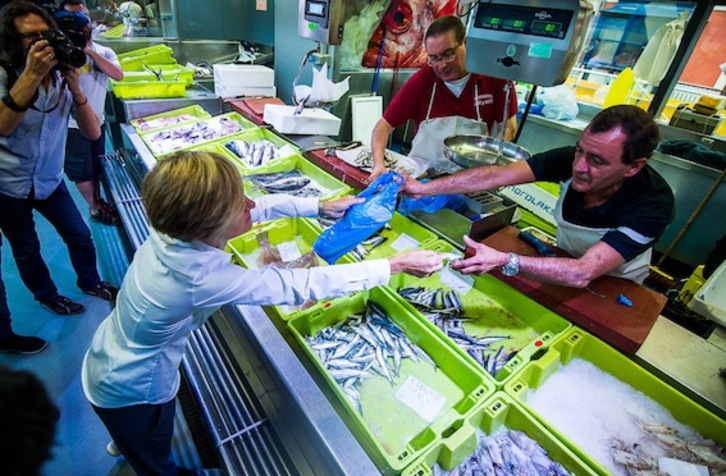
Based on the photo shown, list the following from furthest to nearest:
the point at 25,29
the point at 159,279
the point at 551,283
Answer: the point at 25,29
the point at 551,283
the point at 159,279

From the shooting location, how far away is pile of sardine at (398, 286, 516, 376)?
176 centimetres

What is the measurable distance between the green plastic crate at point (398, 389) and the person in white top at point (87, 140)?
311cm

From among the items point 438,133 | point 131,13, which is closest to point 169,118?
point 438,133

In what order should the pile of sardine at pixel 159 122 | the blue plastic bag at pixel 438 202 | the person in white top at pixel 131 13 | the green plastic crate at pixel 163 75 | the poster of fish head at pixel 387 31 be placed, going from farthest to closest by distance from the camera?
1. the person in white top at pixel 131 13
2. the green plastic crate at pixel 163 75
3. the poster of fish head at pixel 387 31
4. the pile of sardine at pixel 159 122
5. the blue plastic bag at pixel 438 202

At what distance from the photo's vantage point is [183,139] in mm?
3705

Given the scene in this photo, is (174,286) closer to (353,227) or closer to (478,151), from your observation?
(353,227)

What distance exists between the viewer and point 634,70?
5898mm

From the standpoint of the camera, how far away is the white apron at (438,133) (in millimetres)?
2959

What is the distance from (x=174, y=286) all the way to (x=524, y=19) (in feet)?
5.86

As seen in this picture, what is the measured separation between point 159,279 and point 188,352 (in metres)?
1.14

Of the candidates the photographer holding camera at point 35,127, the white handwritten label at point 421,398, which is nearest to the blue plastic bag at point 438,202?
the white handwritten label at point 421,398

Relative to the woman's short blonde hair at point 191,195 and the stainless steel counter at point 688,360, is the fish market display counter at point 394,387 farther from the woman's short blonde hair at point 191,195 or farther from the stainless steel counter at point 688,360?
the woman's short blonde hair at point 191,195

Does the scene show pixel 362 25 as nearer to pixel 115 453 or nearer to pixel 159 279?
pixel 159 279

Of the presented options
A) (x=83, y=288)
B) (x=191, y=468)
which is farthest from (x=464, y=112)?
(x=83, y=288)
